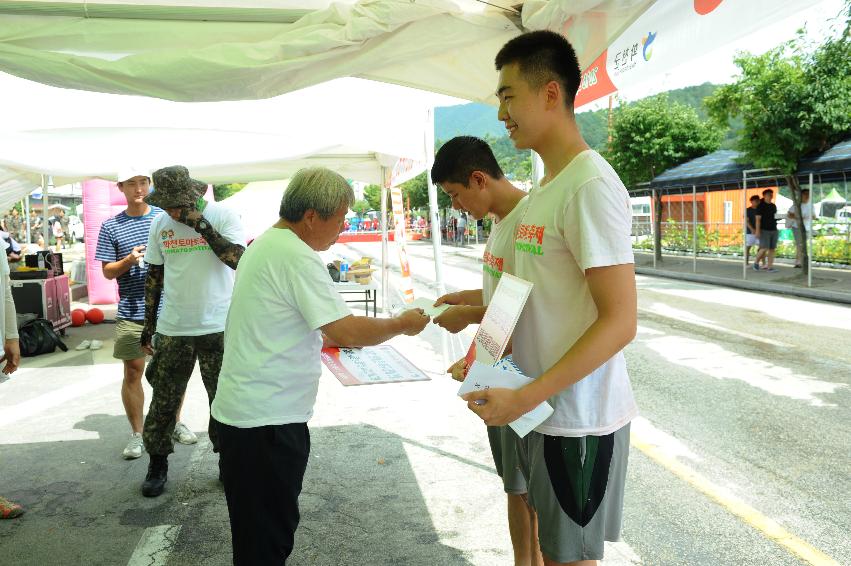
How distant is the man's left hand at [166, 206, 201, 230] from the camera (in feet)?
13.3

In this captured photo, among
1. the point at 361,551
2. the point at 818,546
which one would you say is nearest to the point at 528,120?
the point at 361,551

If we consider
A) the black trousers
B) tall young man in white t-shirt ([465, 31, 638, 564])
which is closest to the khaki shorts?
the black trousers

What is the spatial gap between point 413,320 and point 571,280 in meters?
0.92

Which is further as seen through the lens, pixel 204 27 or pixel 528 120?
pixel 204 27

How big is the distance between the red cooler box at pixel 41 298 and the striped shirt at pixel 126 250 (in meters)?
5.91

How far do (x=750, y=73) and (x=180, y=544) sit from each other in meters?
15.8

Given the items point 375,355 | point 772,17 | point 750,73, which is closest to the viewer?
point 772,17

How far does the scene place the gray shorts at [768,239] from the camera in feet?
57.7

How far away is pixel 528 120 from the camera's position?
1.89 meters

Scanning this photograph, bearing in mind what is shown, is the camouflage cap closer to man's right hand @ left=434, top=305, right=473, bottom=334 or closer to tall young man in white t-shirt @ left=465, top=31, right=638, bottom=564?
man's right hand @ left=434, top=305, right=473, bottom=334

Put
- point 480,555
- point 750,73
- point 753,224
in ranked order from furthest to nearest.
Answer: point 753,224, point 750,73, point 480,555

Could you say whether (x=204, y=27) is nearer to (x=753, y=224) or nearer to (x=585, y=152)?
(x=585, y=152)

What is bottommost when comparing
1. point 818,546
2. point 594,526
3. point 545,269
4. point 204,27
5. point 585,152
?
A: point 818,546

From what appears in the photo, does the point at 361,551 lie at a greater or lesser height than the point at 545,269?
lesser
